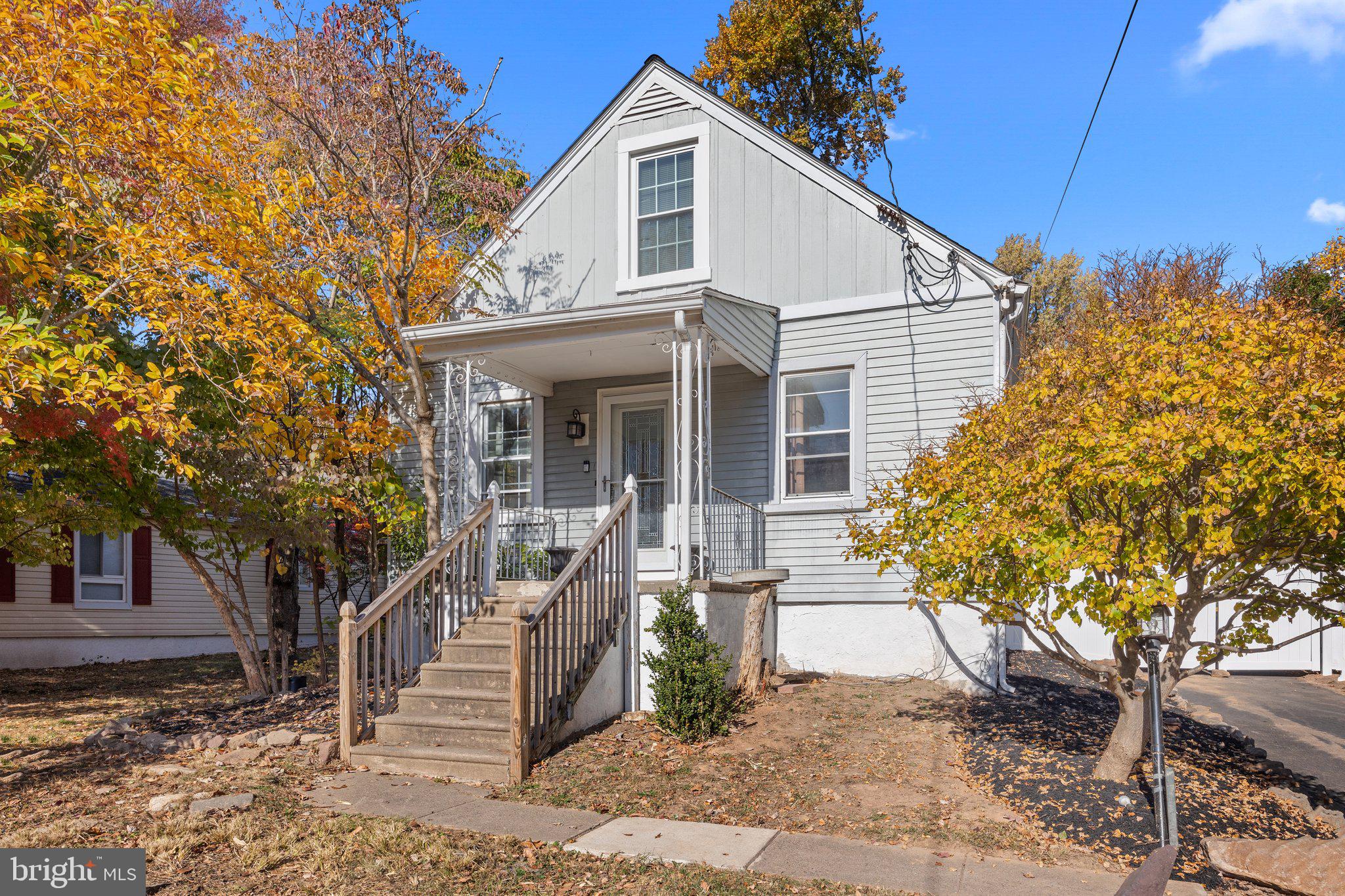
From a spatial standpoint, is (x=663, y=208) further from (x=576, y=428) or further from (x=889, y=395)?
(x=889, y=395)

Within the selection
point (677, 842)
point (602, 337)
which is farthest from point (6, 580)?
point (677, 842)

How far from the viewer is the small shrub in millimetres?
7078

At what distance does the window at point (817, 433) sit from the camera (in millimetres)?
10094

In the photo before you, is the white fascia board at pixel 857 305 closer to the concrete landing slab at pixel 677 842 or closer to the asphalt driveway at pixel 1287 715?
the asphalt driveway at pixel 1287 715

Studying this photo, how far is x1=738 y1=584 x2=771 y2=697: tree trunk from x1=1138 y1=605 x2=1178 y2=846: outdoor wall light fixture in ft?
12.4

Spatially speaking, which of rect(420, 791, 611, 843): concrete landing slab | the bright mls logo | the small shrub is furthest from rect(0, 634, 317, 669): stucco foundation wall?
rect(420, 791, 611, 843): concrete landing slab

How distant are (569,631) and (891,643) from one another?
3945 mm

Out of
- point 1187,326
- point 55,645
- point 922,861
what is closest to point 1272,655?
point 1187,326

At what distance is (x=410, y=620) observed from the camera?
7.65 metres

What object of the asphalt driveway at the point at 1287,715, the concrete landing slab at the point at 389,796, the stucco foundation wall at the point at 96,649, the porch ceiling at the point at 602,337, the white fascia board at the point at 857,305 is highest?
the white fascia board at the point at 857,305

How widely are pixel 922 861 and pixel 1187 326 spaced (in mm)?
3446

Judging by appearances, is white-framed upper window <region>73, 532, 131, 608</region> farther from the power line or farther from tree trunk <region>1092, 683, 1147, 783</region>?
the power line

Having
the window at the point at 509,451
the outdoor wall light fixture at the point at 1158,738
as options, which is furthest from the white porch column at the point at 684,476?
the outdoor wall light fixture at the point at 1158,738

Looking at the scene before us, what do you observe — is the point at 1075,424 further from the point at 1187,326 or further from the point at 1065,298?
the point at 1065,298
